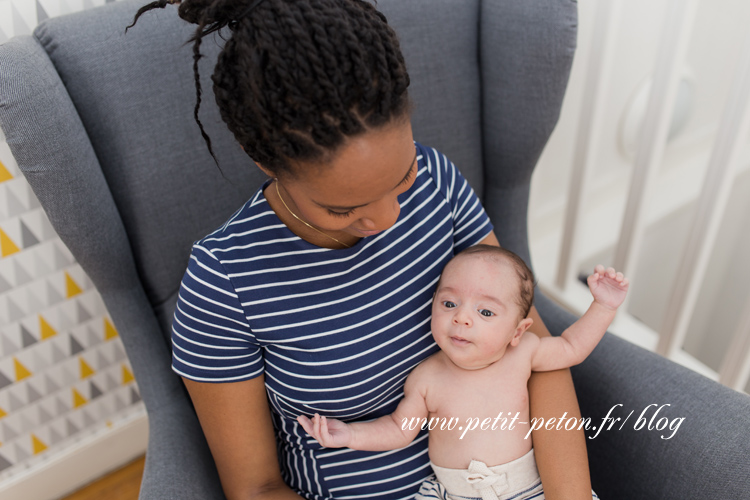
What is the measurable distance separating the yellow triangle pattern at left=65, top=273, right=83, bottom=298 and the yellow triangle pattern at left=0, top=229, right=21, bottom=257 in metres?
0.12

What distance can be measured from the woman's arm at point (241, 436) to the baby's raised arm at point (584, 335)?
43 cm

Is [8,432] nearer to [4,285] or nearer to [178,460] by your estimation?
[4,285]

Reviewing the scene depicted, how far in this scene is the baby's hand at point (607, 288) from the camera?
2.92 ft

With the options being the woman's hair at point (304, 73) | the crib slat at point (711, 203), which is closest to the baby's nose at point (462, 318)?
the woman's hair at point (304, 73)

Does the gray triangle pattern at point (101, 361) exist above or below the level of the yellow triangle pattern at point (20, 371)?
below

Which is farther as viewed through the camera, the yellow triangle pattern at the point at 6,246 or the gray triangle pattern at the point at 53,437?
the gray triangle pattern at the point at 53,437

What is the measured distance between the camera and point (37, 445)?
4.52 feet

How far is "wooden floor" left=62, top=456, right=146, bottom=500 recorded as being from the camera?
1.49 metres

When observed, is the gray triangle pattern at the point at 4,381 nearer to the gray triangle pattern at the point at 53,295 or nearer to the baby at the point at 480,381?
the gray triangle pattern at the point at 53,295

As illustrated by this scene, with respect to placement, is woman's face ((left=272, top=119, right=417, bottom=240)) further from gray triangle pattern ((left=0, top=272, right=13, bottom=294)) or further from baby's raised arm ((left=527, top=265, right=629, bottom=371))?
gray triangle pattern ((left=0, top=272, right=13, bottom=294))

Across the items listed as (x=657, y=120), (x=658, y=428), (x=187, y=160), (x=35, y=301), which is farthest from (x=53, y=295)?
(x=657, y=120)

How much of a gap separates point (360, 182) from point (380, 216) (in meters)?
0.07

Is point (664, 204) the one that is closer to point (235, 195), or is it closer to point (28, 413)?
point (235, 195)

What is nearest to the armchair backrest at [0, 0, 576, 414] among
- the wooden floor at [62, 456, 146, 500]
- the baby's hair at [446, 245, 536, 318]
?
the baby's hair at [446, 245, 536, 318]
